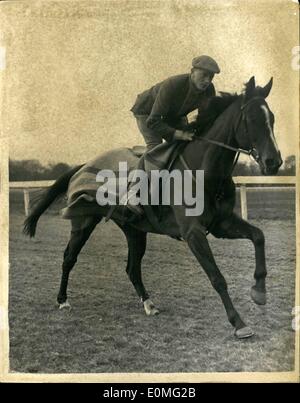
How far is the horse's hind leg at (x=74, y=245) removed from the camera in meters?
3.43

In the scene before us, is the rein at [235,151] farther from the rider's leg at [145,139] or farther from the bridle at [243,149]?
the rider's leg at [145,139]

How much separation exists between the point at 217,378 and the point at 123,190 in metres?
1.25

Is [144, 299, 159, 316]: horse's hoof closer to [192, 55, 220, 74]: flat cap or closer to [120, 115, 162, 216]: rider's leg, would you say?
[120, 115, 162, 216]: rider's leg

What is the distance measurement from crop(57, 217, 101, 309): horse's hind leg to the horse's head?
3.43 ft

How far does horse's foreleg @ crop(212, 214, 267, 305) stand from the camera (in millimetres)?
3240

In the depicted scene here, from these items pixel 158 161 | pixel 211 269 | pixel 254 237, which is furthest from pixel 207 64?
pixel 211 269

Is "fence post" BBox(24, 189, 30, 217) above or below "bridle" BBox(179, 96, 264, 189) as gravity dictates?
below

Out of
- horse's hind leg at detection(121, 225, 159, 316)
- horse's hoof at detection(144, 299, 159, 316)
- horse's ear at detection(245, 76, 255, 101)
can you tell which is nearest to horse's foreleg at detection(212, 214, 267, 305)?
horse's hind leg at detection(121, 225, 159, 316)

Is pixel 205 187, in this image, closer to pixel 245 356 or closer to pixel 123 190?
pixel 123 190

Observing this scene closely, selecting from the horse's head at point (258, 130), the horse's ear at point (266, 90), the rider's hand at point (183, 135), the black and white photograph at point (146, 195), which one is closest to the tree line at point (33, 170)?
the black and white photograph at point (146, 195)

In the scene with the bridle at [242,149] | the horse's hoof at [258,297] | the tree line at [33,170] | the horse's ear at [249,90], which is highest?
the horse's ear at [249,90]

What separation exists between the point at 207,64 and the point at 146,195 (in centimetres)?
84

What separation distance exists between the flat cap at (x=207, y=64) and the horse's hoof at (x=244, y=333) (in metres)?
1.50

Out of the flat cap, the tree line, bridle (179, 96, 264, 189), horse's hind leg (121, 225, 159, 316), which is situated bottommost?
horse's hind leg (121, 225, 159, 316)
